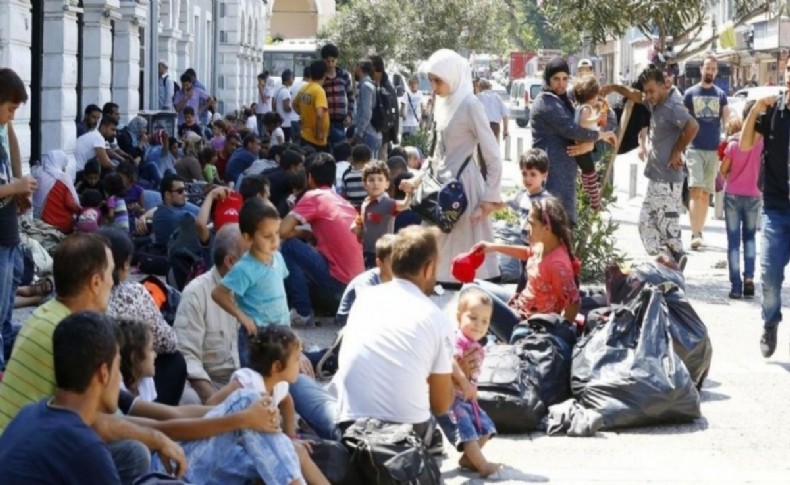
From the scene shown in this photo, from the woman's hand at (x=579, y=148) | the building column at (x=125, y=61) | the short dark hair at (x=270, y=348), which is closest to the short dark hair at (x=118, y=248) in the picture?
the short dark hair at (x=270, y=348)

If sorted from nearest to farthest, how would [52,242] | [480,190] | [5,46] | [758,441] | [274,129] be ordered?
[758,441] → [480,190] → [52,242] → [5,46] → [274,129]

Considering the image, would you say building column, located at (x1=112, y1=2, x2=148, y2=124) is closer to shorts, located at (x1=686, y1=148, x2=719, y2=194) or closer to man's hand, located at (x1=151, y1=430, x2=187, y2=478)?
shorts, located at (x1=686, y1=148, x2=719, y2=194)

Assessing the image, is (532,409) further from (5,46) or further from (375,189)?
(5,46)

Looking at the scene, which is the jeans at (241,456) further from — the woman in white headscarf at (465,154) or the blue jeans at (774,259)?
the woman in white headscarf at (465,154)

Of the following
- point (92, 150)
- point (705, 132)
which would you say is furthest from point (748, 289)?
point (92, 150)

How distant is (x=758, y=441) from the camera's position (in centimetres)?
869

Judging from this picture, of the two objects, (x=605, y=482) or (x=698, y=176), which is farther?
(x=698, y=176)

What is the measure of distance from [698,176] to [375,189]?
18.9ft

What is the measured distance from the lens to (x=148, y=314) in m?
7.79

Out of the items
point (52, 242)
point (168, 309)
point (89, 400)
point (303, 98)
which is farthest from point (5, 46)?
point (89, 400)

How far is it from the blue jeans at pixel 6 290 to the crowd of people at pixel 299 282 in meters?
0.02

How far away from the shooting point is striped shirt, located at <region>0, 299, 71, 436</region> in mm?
6043

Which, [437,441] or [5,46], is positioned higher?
[5,46]

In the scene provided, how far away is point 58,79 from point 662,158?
10188mm
